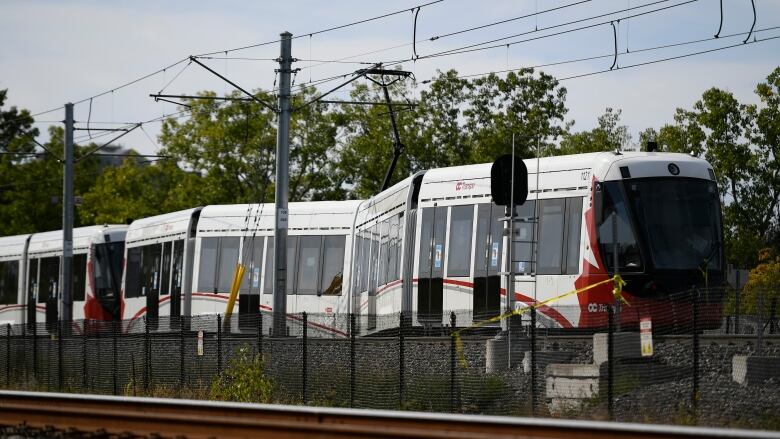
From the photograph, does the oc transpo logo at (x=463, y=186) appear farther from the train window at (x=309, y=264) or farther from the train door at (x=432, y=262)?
the train window at (x=309, y=264)

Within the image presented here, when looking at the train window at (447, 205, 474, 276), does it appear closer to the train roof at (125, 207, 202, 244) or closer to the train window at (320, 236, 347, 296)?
the train window at (320, 236, 347, 296)

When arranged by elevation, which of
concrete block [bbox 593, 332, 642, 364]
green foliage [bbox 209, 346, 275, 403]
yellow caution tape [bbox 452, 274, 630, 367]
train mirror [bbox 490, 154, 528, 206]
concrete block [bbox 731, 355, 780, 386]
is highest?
train mirror [bbox 490, 154, 528, 206]

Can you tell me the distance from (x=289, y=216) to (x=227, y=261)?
218 centimetres

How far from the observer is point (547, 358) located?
1898 centimetres

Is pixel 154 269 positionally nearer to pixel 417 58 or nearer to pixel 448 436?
pixel 417 58

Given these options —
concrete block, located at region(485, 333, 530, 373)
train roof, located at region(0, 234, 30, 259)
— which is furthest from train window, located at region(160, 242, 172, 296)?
concrete block, located at region(485, 333, 530, 373)

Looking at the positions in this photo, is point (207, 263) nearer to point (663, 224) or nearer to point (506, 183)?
point (663, 224)

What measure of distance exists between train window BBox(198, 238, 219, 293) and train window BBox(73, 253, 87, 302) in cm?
846

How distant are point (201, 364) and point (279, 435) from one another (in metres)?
11.2

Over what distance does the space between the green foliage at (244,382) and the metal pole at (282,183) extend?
488 centimetres

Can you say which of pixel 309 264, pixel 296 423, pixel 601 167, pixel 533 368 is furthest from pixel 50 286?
pixel 296 423

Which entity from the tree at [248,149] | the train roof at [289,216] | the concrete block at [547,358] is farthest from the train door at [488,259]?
the tree at [248,149]

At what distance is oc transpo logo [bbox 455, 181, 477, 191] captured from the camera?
25.4 metres

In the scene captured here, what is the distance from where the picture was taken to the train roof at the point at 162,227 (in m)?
36.8
